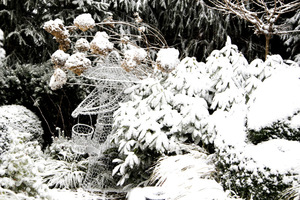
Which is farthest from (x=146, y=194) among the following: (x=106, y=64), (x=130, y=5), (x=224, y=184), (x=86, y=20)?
(x=130, y=5)

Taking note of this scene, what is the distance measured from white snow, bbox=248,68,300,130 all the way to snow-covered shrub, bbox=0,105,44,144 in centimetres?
367

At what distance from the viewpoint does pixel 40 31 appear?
5809mm

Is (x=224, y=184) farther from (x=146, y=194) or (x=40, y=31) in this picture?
(x=40, y=31)

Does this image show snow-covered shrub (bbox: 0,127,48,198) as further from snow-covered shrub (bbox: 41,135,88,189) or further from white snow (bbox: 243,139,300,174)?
white snow (bbox: 243,139,300,174)

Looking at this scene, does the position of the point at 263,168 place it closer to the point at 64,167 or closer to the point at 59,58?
the point at 59,58

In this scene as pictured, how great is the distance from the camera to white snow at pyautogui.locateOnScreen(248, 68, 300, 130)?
2.47 m

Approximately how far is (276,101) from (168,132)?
4.45 ft

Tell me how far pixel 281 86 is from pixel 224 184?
3.36 ft

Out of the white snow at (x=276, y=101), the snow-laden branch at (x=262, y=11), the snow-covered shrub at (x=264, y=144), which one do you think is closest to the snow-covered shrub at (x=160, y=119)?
the snow-covered shrub at (x=264, y=144)

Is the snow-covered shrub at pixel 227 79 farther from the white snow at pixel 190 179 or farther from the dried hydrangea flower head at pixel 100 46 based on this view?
the dried hydrangea flower head at pixel 100 46

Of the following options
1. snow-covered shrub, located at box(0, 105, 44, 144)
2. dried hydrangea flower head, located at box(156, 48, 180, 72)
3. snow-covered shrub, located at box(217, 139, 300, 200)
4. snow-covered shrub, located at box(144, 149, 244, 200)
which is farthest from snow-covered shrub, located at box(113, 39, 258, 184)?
snow-covered shrub, located at box(0, 105, 44, 144)

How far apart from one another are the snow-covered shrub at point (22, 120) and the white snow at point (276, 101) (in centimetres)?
367

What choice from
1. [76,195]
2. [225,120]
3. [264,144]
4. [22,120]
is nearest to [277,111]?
[264,144]

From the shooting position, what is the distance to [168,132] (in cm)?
352
